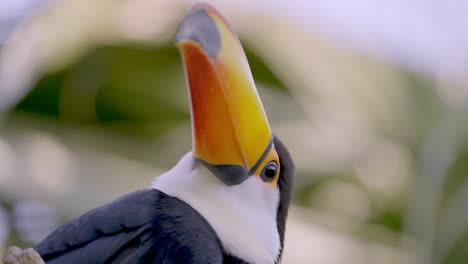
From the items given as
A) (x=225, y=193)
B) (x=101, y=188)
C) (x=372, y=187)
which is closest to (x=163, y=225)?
(x=225, y=193)

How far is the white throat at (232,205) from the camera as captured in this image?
2.88 meters

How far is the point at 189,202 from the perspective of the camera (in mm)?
2865

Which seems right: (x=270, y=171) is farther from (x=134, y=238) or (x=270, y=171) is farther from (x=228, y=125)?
(x=134, y=238)

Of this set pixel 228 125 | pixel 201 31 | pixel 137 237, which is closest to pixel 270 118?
pixel 228 125

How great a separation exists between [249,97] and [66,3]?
4.00 m

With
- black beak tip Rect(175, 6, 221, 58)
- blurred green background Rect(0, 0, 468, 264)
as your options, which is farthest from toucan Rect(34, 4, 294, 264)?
blurred green background Rect(0, 0, 468, 264)

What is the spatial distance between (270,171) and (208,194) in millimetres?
238

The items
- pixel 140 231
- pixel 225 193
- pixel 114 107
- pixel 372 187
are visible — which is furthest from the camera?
pixel 372 187

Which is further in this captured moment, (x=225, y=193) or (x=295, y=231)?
(x=295, y=231)

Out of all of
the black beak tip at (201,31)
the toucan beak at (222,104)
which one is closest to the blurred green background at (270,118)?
the toucan beak at (222,104)

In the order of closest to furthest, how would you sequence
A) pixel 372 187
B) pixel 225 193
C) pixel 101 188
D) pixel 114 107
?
pixel 225 193, pixel 101 188, pixel 114 107, pixel 372 187

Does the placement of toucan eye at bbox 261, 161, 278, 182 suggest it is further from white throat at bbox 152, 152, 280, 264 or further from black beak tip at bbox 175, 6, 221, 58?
black beak tip at bbox 175, 6, 221, 58

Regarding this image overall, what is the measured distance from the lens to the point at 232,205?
293 centimetres

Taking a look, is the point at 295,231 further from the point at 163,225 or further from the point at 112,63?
the point at 163,225
